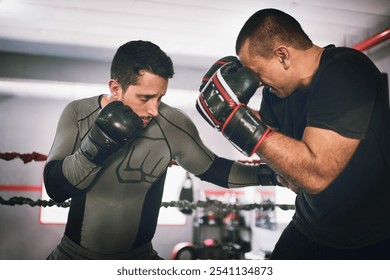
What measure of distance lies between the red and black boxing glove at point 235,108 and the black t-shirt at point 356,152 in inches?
7.1

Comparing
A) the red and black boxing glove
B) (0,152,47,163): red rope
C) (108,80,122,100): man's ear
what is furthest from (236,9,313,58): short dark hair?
(0,152,47,163): red rope

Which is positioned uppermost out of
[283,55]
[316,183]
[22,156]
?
[283,55]

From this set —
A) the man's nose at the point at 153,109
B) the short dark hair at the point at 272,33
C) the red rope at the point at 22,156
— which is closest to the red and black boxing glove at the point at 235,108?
the short dark hair at the point at 272,33

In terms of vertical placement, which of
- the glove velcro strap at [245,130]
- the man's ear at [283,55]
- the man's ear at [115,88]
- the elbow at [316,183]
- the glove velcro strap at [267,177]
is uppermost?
the man's ear at [283,55]

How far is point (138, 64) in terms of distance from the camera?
4.44 feet

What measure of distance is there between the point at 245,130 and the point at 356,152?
1.20ft

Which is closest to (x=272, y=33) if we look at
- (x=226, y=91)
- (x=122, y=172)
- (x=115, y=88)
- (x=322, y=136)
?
(x=226, y=91)

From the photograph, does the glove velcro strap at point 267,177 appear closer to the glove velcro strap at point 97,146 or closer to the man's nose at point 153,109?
the man's nose at point 153,109

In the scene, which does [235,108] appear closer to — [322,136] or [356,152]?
[322,136]

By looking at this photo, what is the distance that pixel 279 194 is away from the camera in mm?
4043

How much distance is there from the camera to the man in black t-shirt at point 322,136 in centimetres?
100

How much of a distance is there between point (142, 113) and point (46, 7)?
1.05 meters

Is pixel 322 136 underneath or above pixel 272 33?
underneath
